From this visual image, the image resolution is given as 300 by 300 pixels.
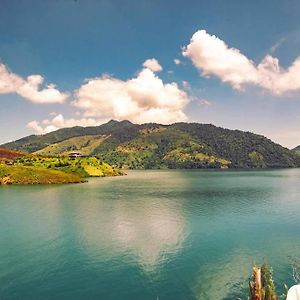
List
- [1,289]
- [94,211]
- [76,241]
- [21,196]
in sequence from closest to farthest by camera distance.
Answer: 1. [1,289]
2. [76,241]
3. [94,211]
4. [21,196]

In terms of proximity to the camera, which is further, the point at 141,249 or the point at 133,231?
the point at 133,231

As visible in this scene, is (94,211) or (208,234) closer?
(208,234)

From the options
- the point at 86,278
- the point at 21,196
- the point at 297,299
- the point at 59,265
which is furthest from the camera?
the point at 21,196

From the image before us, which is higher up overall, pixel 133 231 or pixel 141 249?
pixel 133 231

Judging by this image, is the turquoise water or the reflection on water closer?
the turquoise water

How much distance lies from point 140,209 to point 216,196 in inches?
1930

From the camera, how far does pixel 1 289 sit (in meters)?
45.5

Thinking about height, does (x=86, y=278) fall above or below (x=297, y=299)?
below

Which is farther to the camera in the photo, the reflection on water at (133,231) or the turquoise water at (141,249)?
the reflection on water at (133,231)

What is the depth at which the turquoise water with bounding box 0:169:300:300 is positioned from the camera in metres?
46.4

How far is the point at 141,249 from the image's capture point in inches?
2511

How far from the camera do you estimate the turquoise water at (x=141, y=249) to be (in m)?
46.4

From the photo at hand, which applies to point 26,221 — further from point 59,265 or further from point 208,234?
point 208,234

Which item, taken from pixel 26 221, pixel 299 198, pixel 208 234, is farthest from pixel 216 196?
pixel 26 221
